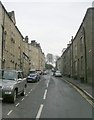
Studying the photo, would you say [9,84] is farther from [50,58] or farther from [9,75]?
[50,58]

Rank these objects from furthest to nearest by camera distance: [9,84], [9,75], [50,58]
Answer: [50,58] → [9,75] → [9,84]

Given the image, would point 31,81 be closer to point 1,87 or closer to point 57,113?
point 1,87

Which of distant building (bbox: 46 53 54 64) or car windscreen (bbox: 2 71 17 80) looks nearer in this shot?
car windscreen (bbox: 2 71 17 80)

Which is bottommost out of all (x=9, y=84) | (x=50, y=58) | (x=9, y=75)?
(x=9, y=84)

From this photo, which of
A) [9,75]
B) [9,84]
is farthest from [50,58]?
[9,84]

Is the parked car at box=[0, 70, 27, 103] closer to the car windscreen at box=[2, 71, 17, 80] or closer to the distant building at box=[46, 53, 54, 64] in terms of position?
the car windscreen at box=[2, 71, 17, 80]

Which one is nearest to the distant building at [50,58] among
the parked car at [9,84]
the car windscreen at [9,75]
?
the parked car at [9,84]

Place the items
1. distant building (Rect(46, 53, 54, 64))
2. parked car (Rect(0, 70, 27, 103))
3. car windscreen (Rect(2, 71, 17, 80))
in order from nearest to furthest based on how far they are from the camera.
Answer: parked car (Rect(0, 70, 27, 103)), car windscreen (Rect(2, 71, 17, 80)), distant building (Rect(46, 53, 54, 64))

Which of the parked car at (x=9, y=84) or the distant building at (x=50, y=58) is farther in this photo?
the distant building at (x=50, y=58)

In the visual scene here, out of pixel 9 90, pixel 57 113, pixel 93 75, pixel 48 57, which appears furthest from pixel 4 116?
pixel 48 57

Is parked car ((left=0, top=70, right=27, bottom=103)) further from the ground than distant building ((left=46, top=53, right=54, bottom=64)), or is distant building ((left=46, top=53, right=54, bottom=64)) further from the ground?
distant building ((left=46, top=53, right=54, bottom=64))

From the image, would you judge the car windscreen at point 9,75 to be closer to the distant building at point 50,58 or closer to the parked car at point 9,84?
the parked car at point 9,84

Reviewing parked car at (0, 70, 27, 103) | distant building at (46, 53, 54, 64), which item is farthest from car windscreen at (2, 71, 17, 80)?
distant building at (46, 53, 54, 64)

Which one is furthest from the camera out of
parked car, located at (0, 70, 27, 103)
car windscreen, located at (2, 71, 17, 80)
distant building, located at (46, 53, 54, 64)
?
distant building, located at (46, 53, 54, 64)
